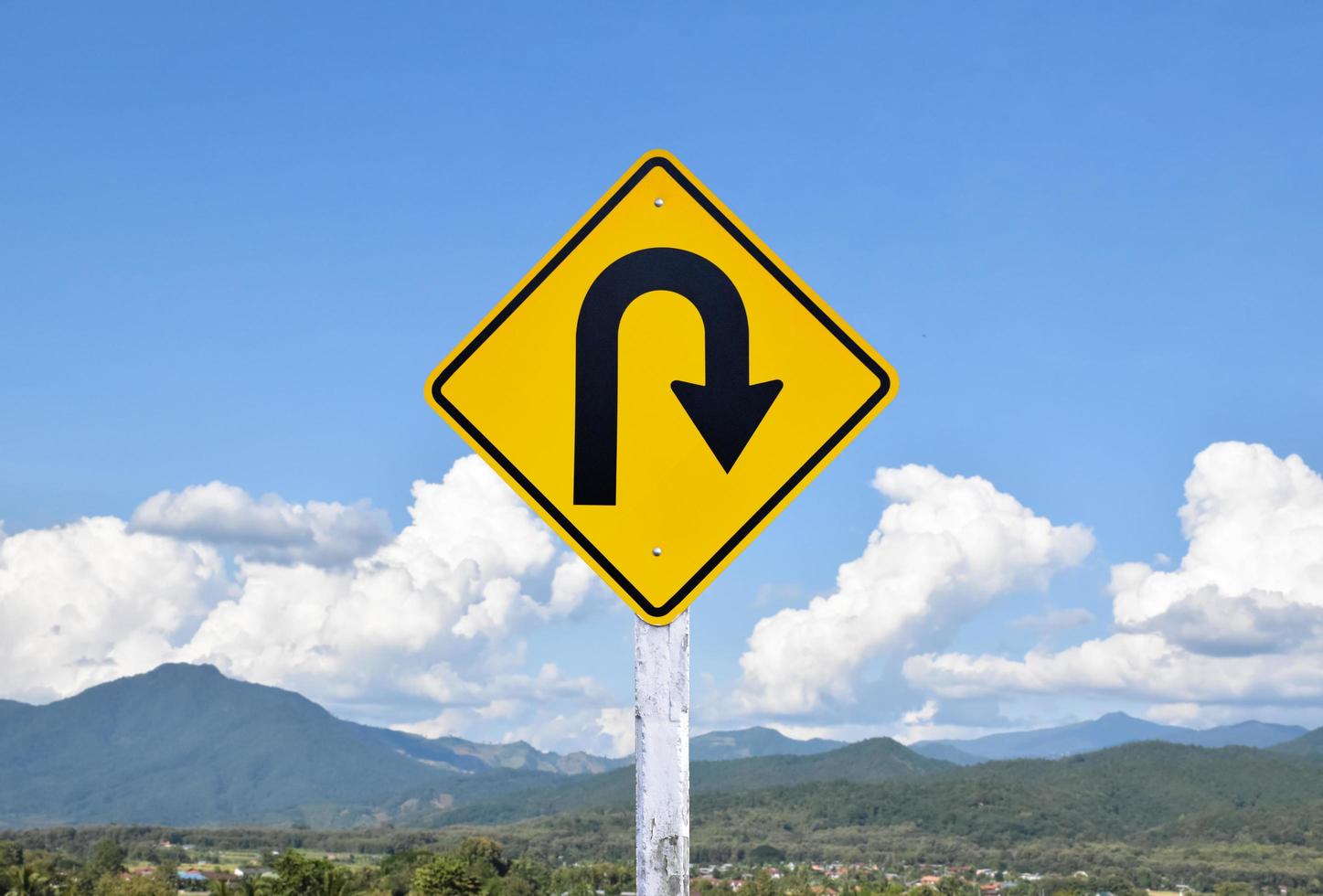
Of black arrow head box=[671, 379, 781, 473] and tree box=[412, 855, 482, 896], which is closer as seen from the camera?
black arrow head box=[671, 379, 781, 473]

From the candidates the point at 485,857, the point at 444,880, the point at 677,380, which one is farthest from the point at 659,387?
the point at 485,857

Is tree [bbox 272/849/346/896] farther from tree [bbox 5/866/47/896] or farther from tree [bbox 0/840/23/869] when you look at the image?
tree [bbox 0/840/23/869]

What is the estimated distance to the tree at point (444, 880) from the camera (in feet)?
341

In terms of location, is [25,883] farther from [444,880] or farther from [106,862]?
[106,862]

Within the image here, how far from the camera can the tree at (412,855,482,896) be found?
4097 inches

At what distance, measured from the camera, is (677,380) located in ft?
13.4

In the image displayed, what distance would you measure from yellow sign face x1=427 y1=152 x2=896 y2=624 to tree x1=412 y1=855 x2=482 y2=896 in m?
108

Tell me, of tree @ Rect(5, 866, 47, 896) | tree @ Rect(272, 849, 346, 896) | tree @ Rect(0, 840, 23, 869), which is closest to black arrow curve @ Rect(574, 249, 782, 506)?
tree @ Rect(272, 849, 346, 896)

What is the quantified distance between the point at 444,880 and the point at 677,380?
109m

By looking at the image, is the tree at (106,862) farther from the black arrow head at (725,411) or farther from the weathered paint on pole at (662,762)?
the black arrow head at (725,411)

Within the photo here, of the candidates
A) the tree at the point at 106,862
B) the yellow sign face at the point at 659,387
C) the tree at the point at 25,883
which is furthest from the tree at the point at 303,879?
the yellow sign face at the point at 659,387

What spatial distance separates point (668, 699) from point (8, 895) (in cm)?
12042

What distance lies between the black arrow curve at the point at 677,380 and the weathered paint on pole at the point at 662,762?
0.53 m

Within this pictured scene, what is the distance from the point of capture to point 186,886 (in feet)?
497
